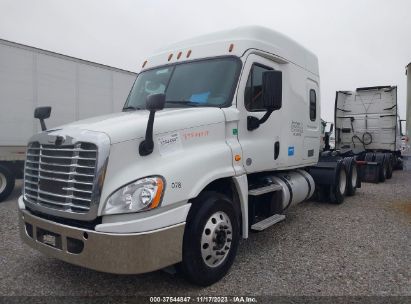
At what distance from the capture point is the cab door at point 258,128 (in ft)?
14.1

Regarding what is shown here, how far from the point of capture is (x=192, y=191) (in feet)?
11.0

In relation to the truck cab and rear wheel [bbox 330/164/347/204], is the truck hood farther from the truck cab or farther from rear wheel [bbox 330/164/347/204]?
rear wheel [bbox 330/164/347/204]

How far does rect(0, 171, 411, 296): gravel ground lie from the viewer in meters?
3.59

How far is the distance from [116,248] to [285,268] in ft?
7.56

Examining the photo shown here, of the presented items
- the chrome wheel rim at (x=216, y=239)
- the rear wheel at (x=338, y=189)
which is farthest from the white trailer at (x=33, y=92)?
the rear wheel at (x=338, y=189)

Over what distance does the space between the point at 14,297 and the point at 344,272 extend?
12.4ft

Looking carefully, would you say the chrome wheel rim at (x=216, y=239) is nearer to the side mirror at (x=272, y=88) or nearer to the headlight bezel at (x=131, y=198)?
the headlight bezel at (x=131, y=198)

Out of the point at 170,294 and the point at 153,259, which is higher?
the point at 153,259

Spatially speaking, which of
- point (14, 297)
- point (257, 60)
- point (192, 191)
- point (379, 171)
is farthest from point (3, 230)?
point (379, 171)

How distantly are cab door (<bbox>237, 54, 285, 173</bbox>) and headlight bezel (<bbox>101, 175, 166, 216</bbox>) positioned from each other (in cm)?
158

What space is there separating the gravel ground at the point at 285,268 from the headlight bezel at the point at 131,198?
1100 millimetres

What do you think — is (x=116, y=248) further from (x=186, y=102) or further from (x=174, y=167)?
(x=186, y=102)

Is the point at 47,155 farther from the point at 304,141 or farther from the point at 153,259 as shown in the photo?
the point at 304,141

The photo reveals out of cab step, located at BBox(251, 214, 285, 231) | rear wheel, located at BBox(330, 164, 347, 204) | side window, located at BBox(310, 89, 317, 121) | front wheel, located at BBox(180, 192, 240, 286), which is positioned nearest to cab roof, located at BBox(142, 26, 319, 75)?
side window, located at BBox(310, 89, 317, 121)
